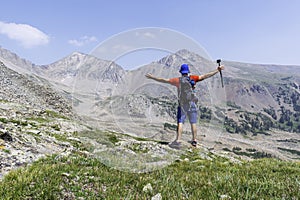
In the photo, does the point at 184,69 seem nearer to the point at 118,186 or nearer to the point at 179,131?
the point at 179,131

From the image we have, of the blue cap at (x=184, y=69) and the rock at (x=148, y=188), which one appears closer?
the rock at (x=148, y=188)

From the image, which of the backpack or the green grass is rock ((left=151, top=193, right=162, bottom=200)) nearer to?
the green grass

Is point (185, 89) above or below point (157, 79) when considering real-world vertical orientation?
below

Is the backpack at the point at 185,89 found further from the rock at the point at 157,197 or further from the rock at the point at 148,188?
the rock at the point at 157,197

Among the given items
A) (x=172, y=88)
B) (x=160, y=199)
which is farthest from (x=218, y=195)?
(x=172, y=88)

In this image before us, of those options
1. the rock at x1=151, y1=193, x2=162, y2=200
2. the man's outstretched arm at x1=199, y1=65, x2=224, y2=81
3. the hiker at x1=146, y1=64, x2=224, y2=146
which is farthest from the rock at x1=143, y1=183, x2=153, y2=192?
the man's outstretched arm at x1=199, y1=65, x2=224, y2=81

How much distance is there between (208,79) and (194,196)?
3935 millimetres

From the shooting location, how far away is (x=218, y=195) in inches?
214

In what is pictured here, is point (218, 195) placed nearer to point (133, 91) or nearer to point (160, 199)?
point (160, 199)

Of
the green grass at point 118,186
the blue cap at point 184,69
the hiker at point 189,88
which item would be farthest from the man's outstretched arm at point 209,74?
Result: the green grass at point 118,186

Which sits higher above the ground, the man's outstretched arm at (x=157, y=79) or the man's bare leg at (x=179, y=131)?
the man's outstretched arm at (x=157, y=79)

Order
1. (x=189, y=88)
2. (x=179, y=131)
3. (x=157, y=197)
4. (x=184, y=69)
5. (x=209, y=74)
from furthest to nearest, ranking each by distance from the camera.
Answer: (x=179, y=131)
(x=209, y=74)
(x=189, y=88)
(x=184, y=69)
(x=157, y=197)

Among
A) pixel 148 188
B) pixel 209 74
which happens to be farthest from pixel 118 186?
pixel 209 74

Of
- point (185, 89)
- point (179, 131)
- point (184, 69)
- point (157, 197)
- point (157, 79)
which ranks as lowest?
point (157, 197)
